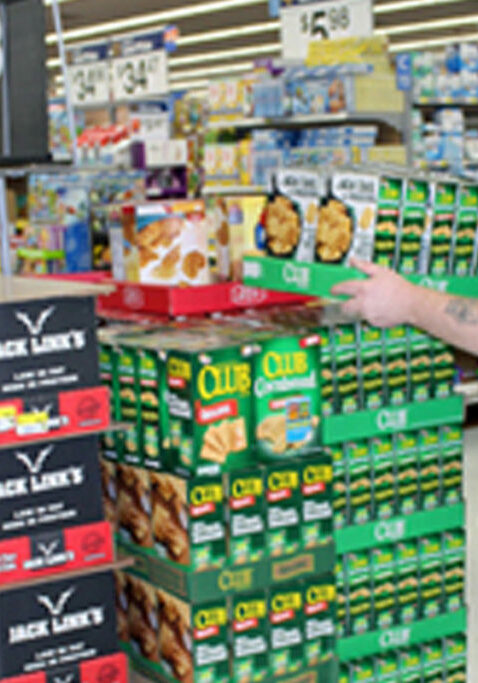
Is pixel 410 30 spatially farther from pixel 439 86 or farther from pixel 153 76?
pixel 439 86

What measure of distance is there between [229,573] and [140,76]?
339 inches

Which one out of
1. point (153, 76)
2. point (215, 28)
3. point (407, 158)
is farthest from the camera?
point (215, 28)

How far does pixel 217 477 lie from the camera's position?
268 cm

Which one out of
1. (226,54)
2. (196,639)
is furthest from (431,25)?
(196,639)

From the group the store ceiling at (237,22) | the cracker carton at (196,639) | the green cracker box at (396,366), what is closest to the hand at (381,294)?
the green cracker box at (396,366)

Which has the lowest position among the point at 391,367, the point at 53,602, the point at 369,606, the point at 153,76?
the point at 369,606

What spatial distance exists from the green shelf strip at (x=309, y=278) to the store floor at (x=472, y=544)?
3.72ft

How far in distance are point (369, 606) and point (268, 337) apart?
2.73ft

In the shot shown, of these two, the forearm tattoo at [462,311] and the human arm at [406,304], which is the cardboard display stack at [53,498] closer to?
the human arm at [406,304]

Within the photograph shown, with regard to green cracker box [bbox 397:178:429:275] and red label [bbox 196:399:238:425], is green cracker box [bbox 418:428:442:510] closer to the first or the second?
green cracker box [bbox 397:178:429:275]

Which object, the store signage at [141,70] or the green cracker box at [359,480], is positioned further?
the store signage at [141,70]

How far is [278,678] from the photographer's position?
2.81 meters

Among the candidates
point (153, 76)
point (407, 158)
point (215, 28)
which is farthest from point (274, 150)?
point (215, 28)

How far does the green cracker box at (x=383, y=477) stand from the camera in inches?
119
